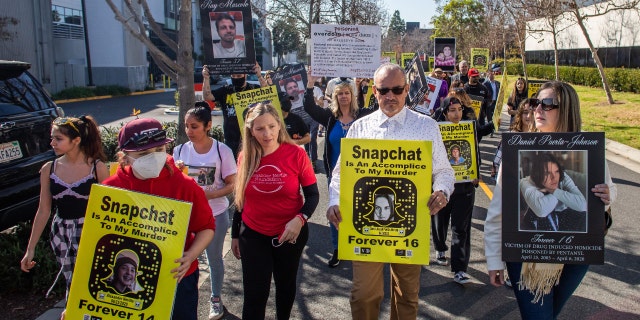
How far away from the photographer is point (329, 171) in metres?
5.91

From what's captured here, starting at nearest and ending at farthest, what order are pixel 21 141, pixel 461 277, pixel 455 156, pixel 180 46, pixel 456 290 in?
1. pixel 456 290
2. pixel 461 277
3. pixel 21 141
4. pixel 455 156
5. pixel 180 46

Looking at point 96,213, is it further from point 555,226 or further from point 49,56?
A: point 49,56

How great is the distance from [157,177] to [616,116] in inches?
753

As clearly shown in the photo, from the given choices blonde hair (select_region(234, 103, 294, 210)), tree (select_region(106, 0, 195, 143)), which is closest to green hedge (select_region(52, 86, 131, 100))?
tree (select_region(106, 0, 195, 143))

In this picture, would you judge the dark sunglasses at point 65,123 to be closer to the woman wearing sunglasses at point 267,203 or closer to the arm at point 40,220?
the arm at point 40,220

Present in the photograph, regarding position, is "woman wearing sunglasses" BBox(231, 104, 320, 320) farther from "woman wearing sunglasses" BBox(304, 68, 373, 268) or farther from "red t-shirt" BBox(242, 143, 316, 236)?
"woman wearing sunglasses" BBox(304, 68, 373, 268)

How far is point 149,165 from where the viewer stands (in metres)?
2.92

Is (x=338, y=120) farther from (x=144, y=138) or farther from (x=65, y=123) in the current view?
(x=144, y=138)

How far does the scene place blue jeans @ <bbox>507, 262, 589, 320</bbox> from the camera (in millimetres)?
3072

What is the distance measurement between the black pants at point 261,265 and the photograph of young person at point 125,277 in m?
1.03

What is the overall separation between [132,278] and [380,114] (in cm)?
182

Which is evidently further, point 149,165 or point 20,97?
point 20,97

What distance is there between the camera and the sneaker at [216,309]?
4.41 metres

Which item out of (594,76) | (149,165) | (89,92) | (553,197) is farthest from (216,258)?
(594,76)
